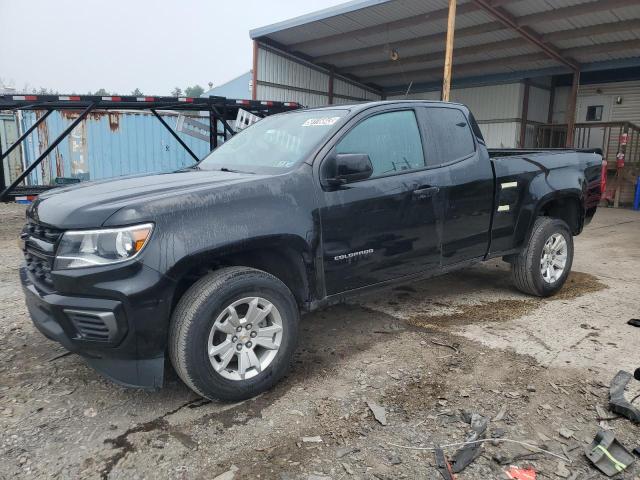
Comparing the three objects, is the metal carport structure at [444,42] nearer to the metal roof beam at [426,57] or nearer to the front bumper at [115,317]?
the metal roof beam at [426,57]

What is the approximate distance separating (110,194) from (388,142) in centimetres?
201

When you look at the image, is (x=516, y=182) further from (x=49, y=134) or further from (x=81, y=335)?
(x=49, y=134)

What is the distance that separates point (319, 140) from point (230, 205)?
0.89 m

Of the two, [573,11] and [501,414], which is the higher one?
[573,11]

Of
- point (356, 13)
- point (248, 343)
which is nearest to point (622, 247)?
point (248, 343)

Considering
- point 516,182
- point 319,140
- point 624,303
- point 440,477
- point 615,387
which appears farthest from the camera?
point 624,303

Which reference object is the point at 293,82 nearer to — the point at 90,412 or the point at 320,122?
the point at 320,122

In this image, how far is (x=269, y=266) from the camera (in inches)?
127

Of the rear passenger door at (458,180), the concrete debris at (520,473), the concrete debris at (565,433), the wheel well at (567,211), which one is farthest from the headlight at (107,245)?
the wheel well at (567,211)

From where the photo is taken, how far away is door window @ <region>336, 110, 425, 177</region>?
11.7 ft

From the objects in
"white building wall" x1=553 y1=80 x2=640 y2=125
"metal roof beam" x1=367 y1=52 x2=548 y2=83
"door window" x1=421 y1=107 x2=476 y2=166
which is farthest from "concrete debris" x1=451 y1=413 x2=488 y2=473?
"white building wall" x1=553 y1=80 x2=640 y2=125

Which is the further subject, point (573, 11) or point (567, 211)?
point (573, 11)

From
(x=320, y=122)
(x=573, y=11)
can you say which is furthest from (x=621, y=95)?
(x=320, y=122)

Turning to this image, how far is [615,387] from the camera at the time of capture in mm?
3111
